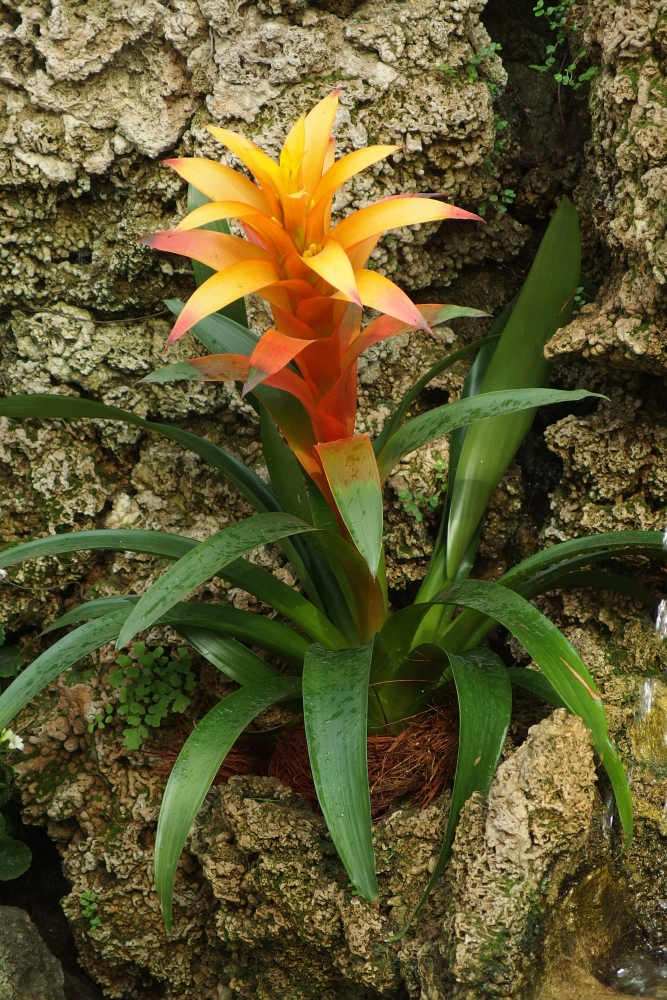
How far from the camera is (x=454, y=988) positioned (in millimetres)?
1498

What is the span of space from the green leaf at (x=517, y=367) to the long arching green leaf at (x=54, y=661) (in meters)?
0.87

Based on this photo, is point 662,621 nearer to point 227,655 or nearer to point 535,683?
point 535,683

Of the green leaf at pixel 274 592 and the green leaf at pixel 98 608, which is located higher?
the green leaf at pixel 274 592

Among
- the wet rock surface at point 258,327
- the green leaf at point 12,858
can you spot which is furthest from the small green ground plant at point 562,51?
the green leaf at point 12,858

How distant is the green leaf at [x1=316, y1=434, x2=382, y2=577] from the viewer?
4.83ft

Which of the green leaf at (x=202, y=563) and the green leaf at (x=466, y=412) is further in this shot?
the green leaf at (x=466, y=412)

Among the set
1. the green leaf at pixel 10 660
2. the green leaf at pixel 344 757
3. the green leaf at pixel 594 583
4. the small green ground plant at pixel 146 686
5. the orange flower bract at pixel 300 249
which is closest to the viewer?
the green leaf at pixel 344 757

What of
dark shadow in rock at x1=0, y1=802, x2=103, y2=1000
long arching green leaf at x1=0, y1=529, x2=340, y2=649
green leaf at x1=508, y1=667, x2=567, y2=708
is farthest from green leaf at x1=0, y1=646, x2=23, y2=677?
green leaf at x1=508, y1=667, x2=567, y2=708

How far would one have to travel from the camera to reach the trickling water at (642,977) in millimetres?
1568

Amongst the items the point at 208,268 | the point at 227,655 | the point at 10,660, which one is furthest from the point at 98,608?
the point at 208,268

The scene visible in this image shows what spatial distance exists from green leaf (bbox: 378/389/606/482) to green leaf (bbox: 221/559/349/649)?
1.23ft

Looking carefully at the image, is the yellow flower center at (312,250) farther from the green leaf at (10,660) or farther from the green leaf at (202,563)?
the green leaf at (10,660)

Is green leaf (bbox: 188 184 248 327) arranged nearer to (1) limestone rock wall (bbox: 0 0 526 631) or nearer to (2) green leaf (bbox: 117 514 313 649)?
(1) limestone rock wall (bbox: 0 0 526 631)

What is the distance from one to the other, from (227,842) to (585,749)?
0.89 meters
